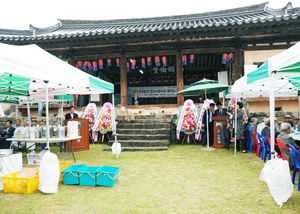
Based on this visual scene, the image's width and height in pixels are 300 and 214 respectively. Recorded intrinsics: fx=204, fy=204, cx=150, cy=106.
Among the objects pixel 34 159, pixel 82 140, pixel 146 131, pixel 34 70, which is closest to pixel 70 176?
pixel 34 70

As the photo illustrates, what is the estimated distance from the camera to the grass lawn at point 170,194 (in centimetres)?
307

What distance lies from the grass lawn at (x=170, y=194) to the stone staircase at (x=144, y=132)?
2138 mm

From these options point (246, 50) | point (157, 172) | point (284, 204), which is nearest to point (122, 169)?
point (157, 172)

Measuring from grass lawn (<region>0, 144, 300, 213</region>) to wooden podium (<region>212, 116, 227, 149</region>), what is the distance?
202 centimetres

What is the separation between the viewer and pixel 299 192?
3.49m

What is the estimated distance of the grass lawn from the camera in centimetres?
307

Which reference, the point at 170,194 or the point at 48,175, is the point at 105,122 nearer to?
the point at 48,175

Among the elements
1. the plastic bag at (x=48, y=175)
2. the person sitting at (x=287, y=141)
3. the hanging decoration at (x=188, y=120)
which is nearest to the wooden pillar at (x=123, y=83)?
the hanging decoration at (x=188, y=120)

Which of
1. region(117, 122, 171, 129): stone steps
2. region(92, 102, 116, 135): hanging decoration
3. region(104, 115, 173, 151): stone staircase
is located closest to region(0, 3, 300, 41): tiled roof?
region(92, 102, 116, 135): hanging decoration

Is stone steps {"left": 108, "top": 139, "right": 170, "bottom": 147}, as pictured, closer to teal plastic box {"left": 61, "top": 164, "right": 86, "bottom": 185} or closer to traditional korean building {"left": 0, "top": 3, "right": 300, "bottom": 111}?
traditional korean building {"left": 0, "top": 3, "right": 300, "bottom": 111}

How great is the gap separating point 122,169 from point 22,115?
8.98 meters

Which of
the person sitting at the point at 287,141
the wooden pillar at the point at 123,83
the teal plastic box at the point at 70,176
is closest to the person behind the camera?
the person sitting at the point at 287,141

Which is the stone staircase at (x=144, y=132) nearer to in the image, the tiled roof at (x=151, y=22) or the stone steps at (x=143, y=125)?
the stone steps at (x=143, y=125)

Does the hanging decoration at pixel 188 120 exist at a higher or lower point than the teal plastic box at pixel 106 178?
higher
